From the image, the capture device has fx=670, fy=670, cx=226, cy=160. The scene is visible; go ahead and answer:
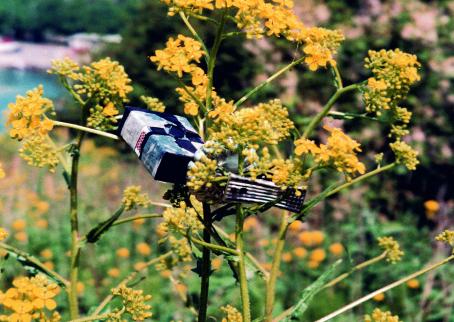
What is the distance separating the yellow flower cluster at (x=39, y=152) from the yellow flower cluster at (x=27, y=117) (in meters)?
0.09

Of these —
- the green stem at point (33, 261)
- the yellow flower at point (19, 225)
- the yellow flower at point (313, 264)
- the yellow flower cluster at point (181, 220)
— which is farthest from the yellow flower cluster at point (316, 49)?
the yellow flower at point (19, 225)

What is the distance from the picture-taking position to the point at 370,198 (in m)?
7.18

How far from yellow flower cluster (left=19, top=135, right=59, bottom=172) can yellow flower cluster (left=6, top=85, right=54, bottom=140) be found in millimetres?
94

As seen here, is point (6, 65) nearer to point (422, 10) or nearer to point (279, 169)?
point (422, 10)

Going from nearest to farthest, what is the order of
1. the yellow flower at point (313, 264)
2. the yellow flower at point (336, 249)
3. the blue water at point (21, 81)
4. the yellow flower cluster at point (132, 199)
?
the yellow flower cluster at point (132, 199)
the yellow flower at point (313, 264)
the yellow flower at point (336, 249)
the blue water at point (21, 81)

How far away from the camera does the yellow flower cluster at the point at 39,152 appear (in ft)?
7.18

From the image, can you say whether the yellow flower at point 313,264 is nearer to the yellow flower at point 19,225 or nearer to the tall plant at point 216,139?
the yellow flower at point 19,225

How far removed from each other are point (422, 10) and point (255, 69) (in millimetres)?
2135

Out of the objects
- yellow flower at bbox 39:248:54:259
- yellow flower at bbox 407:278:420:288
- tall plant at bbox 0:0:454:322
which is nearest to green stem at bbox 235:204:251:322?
tall plant at bbox 0:0:454:322

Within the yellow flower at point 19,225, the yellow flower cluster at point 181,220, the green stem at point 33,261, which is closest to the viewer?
the yellow flower cluster at point 181,220

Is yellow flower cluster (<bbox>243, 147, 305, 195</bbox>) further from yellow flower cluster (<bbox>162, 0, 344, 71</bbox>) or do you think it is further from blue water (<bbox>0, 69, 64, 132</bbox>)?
blue water (<bbox>0, 69, 64, 132</bbox>)

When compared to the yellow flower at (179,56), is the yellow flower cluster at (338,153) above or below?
below

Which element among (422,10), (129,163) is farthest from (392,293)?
(129,163)

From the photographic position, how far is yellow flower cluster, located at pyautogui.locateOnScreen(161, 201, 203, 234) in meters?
1.91
